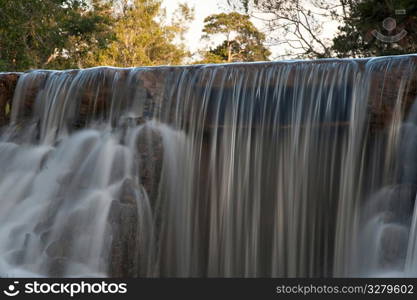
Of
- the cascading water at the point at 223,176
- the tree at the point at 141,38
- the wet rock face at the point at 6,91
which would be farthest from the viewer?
the tree at the point at 141,38

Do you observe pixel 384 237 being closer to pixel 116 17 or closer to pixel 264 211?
pixel 264 211

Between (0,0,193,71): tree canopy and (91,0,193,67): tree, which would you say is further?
(91,0,193,67): tree

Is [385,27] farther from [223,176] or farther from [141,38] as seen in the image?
[141,38]

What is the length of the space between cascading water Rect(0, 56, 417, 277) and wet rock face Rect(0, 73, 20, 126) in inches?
48.1

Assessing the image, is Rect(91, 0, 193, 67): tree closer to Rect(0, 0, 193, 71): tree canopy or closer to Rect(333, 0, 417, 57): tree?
Rect(0, 0, 193, 71): tree canopy

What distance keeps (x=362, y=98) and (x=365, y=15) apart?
13.3 m

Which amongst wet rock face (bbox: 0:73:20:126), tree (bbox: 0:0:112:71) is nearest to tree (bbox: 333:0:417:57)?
tree (bbox: 0:0:112:71)

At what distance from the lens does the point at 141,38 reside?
44.1 metres

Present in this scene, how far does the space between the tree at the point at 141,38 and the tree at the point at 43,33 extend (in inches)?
589

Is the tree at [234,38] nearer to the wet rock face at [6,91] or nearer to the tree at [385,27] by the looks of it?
the tree at [385,27]

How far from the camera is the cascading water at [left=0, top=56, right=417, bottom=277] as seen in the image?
8492mm

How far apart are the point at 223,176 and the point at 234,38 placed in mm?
40598

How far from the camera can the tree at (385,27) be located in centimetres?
1998

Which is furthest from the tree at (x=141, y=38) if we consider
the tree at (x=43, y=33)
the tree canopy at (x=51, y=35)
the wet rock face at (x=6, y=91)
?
the wet rock face at (x=6, y=91)
